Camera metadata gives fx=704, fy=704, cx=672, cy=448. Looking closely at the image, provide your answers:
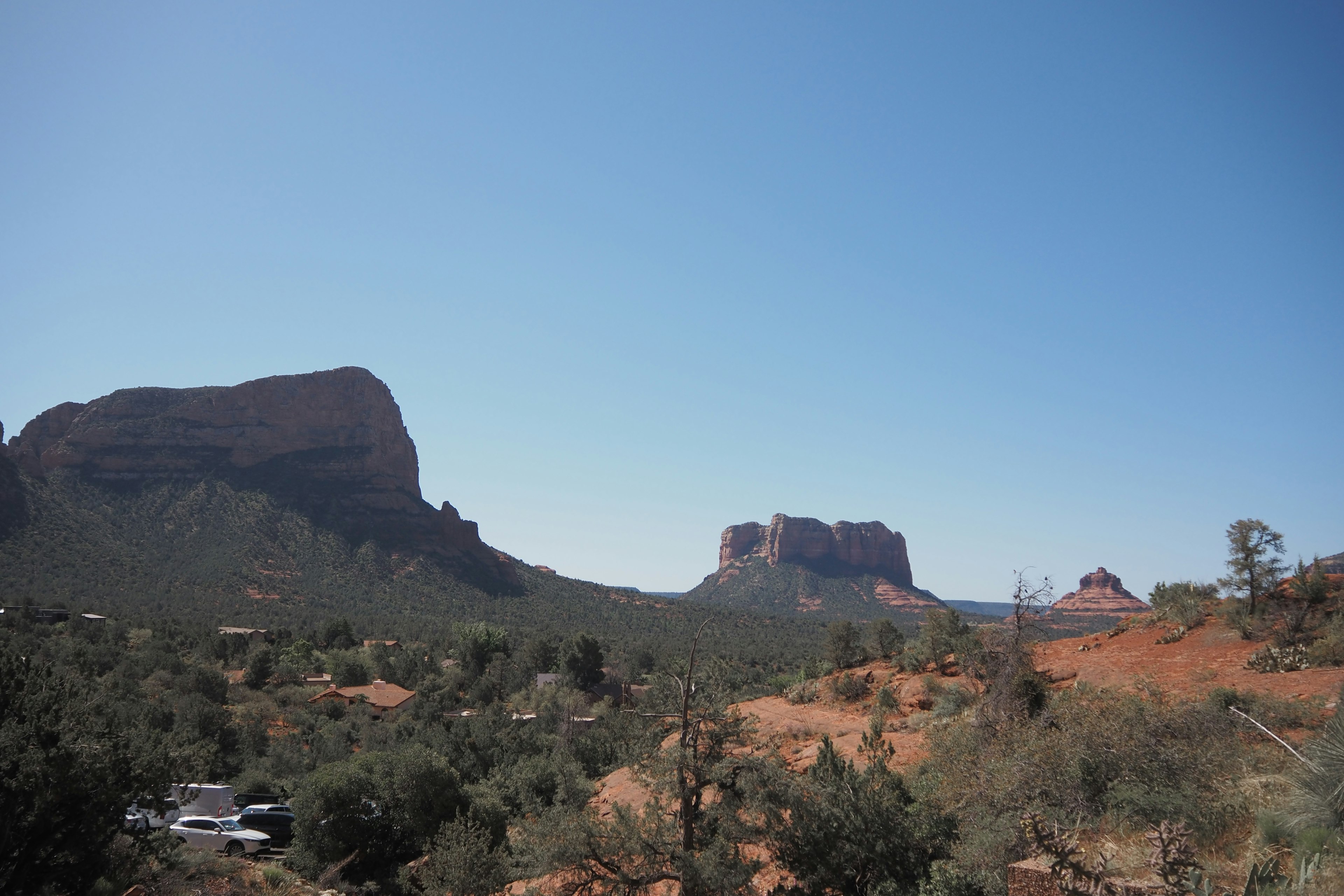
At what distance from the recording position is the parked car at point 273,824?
70.5 feet

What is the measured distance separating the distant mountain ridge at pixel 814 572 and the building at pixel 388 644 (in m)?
57.0

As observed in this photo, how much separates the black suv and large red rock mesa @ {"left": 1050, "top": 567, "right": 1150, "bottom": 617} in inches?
4472

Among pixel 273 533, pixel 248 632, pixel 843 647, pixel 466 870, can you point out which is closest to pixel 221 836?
pixel 466 870

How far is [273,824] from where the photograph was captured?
2184cm

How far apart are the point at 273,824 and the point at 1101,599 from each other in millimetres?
144556

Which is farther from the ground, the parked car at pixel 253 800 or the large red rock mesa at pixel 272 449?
the large red rock mesa at pixel 272 449

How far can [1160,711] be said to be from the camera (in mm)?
12547

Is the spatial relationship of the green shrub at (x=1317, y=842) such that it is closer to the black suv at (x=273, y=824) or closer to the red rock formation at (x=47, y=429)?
the black suv at (x=273, y=824)

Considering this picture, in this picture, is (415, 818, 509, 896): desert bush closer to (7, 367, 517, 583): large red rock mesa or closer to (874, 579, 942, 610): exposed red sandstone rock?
(7, 367, 517, 583): large red rock mesa

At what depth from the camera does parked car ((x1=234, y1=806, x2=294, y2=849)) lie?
21484 millimetres

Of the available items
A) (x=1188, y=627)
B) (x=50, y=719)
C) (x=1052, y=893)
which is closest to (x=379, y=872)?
(x=50, y=719)

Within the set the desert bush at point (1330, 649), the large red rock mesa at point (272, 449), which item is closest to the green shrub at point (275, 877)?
the desert bush at point (1330, 649)

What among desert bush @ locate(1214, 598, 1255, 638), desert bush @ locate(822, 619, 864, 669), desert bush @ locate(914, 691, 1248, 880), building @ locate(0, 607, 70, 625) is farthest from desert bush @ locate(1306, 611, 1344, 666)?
building @ locate(0, 607, 70, 625)

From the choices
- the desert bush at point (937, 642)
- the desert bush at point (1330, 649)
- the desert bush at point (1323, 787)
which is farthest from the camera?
the desert bush at point (937, 642)
